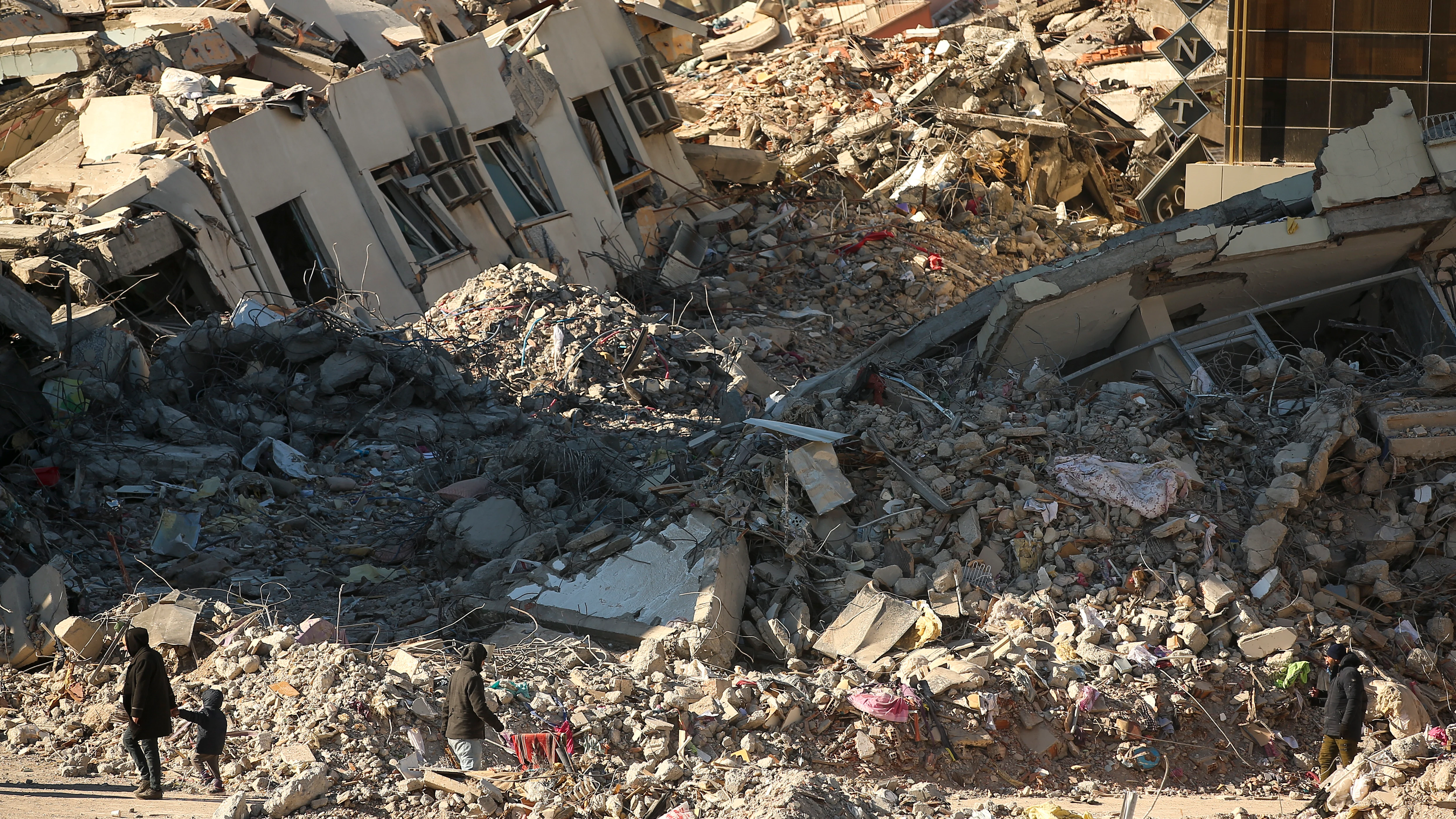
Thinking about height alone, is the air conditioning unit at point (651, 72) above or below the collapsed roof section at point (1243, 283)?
Result: above

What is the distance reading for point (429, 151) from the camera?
41.3 ft

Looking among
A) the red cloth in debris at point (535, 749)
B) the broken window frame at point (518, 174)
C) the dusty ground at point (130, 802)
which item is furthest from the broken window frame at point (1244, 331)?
the broken window frame at point (518, 174)

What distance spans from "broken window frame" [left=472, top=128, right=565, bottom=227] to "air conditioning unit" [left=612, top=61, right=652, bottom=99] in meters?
2.20

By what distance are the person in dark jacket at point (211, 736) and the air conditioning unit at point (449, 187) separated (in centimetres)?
795

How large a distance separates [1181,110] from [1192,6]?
1.74 metres

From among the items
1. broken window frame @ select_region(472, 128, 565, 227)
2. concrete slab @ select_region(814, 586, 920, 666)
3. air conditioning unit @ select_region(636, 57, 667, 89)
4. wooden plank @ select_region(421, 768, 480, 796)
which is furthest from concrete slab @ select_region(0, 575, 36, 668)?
air conditioning unit @ select_region(636, 57, 667, 89)

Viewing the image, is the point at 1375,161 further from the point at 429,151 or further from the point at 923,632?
the point at 429,151

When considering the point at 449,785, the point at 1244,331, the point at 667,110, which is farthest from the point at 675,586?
the point at 667,110

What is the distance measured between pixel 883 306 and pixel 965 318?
3.58 m

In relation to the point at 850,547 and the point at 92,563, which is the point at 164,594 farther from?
the point at 850,547

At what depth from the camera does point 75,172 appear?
10.8 metres

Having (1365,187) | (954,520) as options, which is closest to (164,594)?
(954,520)

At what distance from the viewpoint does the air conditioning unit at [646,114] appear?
15.7 m

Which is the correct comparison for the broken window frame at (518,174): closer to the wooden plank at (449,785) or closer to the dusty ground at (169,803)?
the dusty ground at (169,803)
